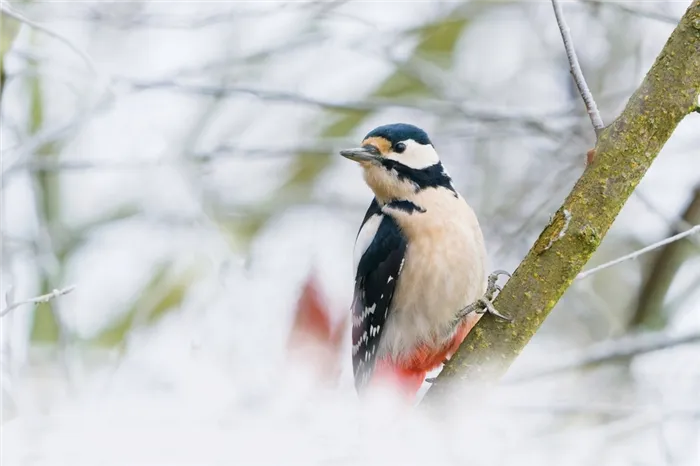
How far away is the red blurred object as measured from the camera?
1.36 meters

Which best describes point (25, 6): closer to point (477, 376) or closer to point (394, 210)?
point (394, 210)

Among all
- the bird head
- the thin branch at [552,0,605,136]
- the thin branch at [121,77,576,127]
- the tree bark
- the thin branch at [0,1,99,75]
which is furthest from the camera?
the thin branch at [121,77,576,127]

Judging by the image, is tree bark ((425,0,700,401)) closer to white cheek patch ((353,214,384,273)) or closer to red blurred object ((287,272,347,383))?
red blurred object ((287,272,347,383))

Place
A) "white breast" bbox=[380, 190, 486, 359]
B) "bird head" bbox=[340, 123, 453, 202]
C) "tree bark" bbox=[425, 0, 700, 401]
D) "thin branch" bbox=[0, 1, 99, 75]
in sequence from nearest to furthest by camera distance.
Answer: "tree bark" bbox=[425, 0, 700, 401] → "thin branch" bbox=[0, 1, 99, 75] → "white breast" bbox=[380, 190, 486, 359] → "bird head" bbox=[340, 123, 453, 202]

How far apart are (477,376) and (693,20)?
0.84 m

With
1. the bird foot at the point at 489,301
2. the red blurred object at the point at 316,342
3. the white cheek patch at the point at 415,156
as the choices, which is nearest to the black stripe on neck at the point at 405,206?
the white cheek patch at the point at 415,156

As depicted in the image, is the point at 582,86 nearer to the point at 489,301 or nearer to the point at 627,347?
the point at 489,301

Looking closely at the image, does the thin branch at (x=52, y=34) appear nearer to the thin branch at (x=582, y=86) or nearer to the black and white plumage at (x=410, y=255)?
the black and white plumage at (x=410, y=255)

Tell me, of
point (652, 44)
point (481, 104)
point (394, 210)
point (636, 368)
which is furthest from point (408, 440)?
point (652, 44)

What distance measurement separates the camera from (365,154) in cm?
301

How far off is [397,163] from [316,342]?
173 cm

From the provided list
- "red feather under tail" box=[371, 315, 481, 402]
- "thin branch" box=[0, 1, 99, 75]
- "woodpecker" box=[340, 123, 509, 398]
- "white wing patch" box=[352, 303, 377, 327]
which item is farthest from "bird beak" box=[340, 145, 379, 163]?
"thin branch" box=[0, 1, 99, 75]

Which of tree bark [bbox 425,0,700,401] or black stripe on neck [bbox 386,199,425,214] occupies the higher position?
black stripe on neck [bbox 386,199,425,214]

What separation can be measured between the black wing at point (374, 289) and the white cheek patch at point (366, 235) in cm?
2
